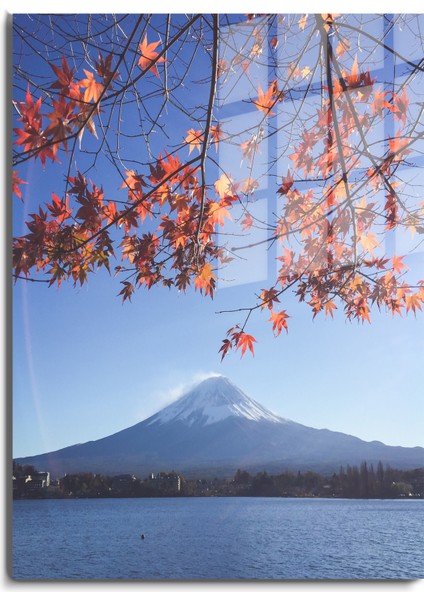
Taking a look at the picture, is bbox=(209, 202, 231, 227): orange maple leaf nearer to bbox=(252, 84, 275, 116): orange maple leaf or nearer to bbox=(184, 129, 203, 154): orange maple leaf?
bbox=(184, 129, 203, 154): orange maple leaf

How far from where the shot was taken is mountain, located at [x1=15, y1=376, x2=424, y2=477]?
7.30 ft

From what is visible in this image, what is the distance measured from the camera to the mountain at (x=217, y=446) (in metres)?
2.22

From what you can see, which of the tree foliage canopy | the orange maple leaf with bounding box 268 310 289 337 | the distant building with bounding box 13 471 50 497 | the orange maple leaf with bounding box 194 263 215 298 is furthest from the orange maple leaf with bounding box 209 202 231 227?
the distant building with bounding box 13 471 50 497

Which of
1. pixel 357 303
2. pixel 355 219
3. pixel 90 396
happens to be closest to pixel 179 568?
pixel 90 396

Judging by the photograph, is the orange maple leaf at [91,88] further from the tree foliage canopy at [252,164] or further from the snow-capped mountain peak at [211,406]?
the snow-capped mountain peak at [211,406]

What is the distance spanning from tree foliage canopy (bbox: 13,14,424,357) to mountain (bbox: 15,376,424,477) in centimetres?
25

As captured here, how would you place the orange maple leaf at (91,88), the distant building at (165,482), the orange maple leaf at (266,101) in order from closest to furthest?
1. the orange maple leaf at (91,88)
2. the distant building at (165,482)
3. the orange maple leaf at (266,101)

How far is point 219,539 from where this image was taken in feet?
7.29

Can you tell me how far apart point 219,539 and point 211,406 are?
475 mm

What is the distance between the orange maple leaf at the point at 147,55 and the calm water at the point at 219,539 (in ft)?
5.14

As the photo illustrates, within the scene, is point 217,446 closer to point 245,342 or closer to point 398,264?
point 245,342

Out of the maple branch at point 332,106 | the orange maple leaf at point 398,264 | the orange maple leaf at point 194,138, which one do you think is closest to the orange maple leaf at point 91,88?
the orange maple leaf at point 194,138

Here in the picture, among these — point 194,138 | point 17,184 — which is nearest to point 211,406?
point 194,138
